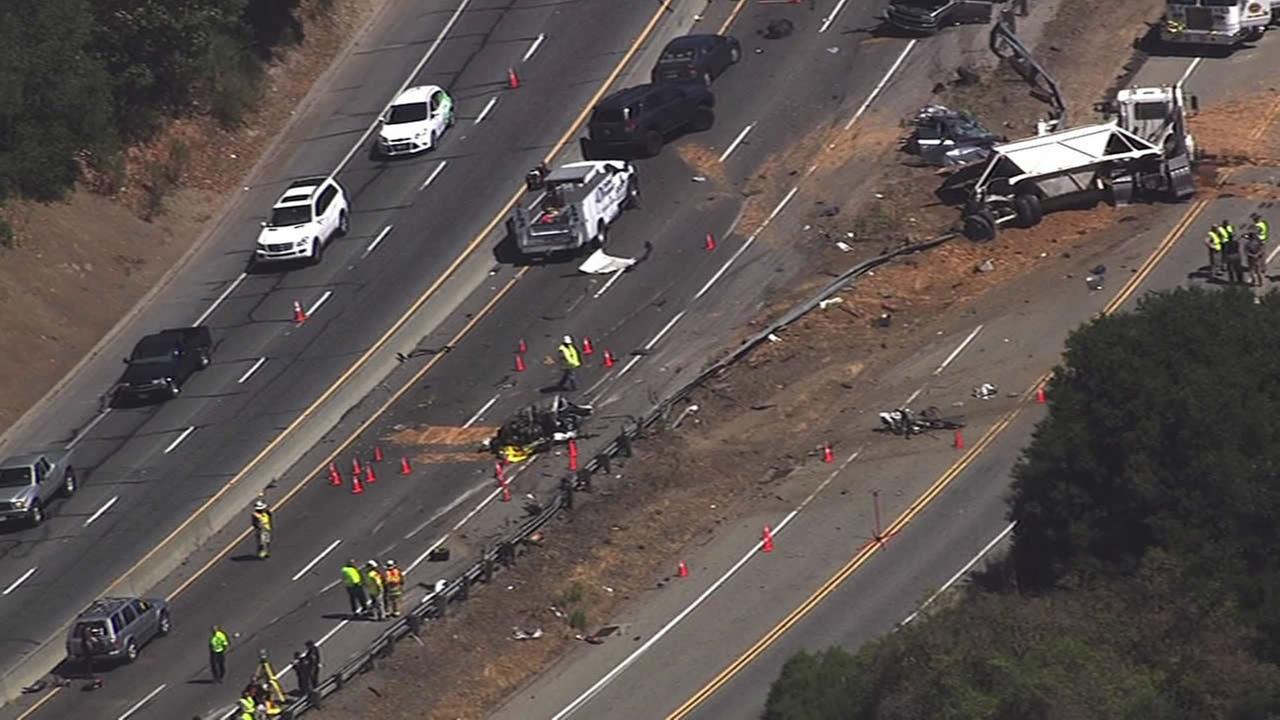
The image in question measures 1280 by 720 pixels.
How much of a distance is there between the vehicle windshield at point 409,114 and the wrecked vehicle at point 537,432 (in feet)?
55.5

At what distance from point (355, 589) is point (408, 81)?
93.9 ft

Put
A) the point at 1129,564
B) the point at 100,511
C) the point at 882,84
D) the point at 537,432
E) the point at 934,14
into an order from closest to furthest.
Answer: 1. the point at 1129,564
2. the point at 537,432
3. the point at 100,511
4. the point at 882,84
5. the point at 934,14

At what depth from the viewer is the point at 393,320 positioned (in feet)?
212

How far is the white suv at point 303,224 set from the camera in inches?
2677

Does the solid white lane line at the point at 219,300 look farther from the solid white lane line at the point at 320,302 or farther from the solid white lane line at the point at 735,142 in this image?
the solid white lane line at the point at 735,142

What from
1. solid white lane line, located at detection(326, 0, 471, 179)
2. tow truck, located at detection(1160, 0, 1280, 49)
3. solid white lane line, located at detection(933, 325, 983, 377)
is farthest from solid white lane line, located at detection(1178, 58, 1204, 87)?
solid white lane line, located at detection(326, 0, 471, 179)

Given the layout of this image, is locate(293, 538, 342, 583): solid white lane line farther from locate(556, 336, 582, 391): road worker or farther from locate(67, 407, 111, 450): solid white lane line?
locate(67, 407, 111, 450): solid white lane line

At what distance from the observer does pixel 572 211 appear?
65.8 meters

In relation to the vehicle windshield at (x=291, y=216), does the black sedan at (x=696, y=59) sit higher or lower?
higher

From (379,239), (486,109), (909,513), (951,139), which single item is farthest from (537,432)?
(486,109)

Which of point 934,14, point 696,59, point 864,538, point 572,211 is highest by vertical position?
point 934,14

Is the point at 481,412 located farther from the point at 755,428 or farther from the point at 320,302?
the point at 320,302

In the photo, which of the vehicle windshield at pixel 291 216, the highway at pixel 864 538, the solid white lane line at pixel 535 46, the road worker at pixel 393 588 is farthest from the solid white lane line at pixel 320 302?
the highway at pixel 864 538

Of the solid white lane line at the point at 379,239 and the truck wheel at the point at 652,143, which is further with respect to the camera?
the truck wheel at the point at 652,143
